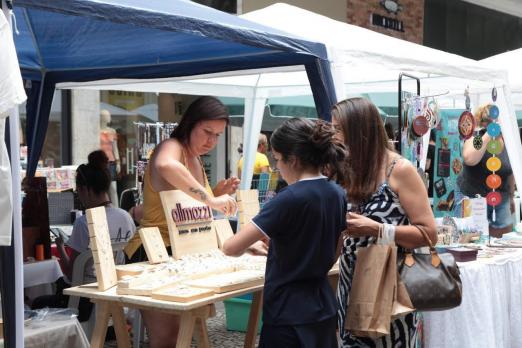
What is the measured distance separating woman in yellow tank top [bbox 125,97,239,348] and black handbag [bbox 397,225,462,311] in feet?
4.25

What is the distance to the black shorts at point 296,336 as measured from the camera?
280cm

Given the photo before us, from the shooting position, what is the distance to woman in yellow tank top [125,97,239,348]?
3.90m

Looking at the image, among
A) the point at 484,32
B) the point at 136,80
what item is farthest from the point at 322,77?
the point at 484,32

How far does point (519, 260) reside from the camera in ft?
16.5

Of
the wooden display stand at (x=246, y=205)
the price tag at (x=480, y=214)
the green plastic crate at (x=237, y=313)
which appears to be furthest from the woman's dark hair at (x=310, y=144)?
the green plastic crate at (x=237, y=313)

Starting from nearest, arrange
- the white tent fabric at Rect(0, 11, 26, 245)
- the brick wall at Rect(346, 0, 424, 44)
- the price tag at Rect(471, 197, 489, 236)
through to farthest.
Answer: the white tent fabric at Rect(0, 11, 26, 245)
the price tag at Rect(471, 197, 489, 236)
the brick wall at Rect(346, 0, 424, 44)

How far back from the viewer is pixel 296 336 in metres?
2.81

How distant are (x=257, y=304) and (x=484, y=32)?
1477cm

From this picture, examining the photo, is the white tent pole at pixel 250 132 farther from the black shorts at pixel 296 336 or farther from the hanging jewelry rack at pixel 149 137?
the black shorts at pixel 296 336

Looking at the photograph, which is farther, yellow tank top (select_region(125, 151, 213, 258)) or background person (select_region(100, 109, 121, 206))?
background person (select_region(100, 109, 121, 206))

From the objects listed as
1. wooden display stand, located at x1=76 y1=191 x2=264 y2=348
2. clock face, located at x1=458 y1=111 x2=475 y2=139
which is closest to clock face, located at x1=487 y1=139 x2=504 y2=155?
clock face, located at x1=458 y1=111 x2=475 y2=139

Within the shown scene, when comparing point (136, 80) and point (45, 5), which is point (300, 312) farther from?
point (136, 80)

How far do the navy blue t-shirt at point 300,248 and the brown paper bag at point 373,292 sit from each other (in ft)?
0.47

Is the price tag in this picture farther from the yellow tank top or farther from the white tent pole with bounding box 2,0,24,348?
the white tent pole with bounding box 2,0,24,348
